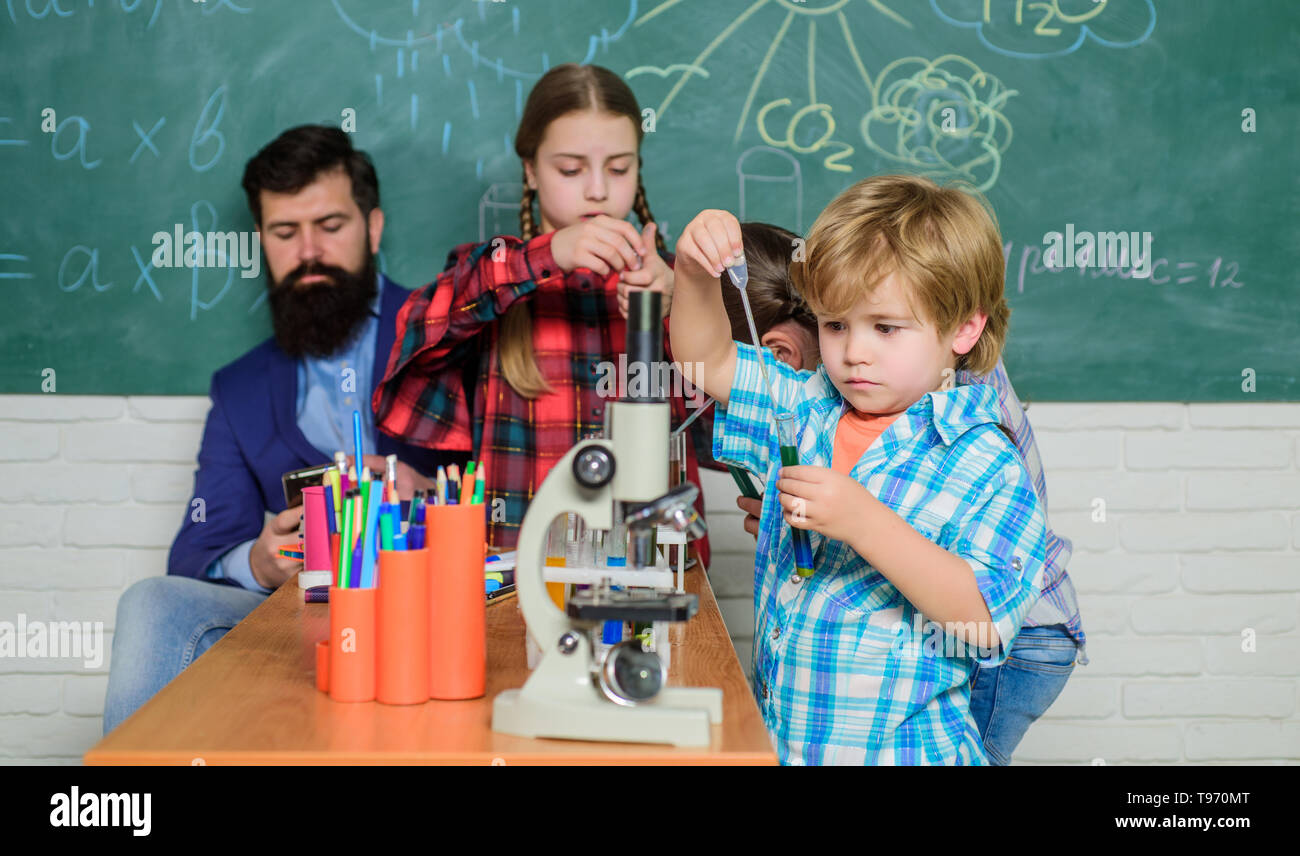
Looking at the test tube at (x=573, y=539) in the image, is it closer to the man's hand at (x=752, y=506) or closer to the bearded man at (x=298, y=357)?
the man's hand at (x=752, y=506)

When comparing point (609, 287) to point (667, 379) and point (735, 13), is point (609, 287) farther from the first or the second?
point (735, 13)

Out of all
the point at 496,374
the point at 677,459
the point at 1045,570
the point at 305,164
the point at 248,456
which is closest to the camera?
the point at 677,459

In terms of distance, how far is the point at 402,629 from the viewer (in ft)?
3.51

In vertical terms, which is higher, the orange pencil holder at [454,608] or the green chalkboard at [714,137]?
the green chalkboard at [714,137]

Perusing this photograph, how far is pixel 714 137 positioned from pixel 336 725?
6.17 feet

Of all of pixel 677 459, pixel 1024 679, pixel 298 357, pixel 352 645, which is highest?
pixel 298 357

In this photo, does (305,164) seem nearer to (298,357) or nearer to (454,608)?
(298,357)

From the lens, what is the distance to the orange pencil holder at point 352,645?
1.07 metres

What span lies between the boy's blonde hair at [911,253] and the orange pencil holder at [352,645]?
66cm

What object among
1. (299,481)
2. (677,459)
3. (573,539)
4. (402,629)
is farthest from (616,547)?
(299,481)

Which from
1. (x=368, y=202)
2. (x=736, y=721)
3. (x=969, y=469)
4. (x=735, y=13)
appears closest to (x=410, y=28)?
(x=368, y=202)

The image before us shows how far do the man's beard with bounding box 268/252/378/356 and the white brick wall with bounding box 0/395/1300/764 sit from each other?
33 cm

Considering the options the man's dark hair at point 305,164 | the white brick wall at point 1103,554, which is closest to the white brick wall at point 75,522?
the white brick wall at point 1103,554

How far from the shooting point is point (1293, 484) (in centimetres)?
264
